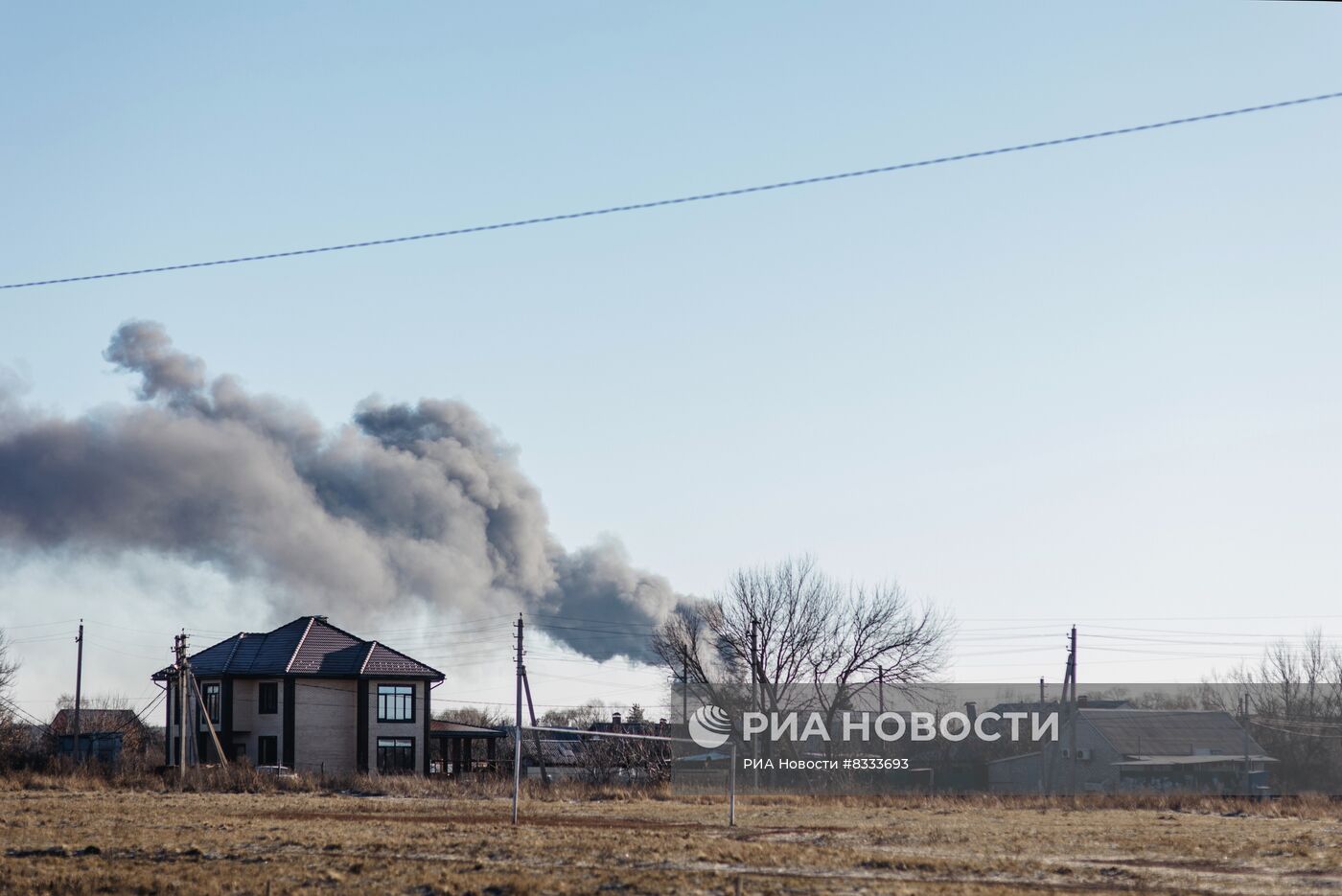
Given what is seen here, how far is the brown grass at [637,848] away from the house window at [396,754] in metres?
27.7

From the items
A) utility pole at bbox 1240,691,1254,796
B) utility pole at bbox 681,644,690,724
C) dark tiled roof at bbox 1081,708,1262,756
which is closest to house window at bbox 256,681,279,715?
utility pole at bbox 681,644,690,724

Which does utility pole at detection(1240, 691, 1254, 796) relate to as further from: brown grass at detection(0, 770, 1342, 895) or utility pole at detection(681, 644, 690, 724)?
utility pole at detection(681, 644, 690, 724)

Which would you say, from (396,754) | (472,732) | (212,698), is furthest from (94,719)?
(396,754)

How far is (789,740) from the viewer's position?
2657 inches

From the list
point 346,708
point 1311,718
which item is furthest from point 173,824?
point 1311,718

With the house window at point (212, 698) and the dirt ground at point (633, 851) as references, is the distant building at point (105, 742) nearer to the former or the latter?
the house window at point (212, 698)

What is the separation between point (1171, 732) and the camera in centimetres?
7250

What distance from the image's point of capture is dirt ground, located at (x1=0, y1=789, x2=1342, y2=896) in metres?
19.3

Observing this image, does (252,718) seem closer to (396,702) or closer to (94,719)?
(396,702)

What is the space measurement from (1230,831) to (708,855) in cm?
1558

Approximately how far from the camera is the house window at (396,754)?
7231 centimetres

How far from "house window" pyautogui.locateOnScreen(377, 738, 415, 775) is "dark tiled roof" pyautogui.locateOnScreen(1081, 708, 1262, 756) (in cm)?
3600

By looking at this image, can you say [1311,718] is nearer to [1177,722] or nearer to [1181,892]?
[1177,722]

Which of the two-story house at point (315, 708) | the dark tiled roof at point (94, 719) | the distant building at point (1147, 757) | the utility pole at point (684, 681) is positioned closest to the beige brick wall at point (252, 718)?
the two-story house at point (315, 708)
